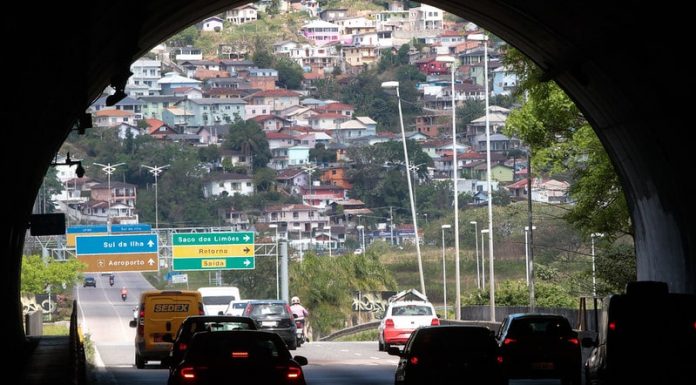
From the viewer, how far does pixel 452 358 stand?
21.5 metres

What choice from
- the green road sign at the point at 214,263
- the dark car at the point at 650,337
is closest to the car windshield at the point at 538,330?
the dark car at the point at 650,337

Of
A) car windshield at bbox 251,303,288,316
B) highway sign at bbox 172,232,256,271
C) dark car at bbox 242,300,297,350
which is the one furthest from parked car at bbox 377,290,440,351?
highway sign at bbox 172,232,256,271

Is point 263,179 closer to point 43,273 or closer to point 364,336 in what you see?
point 43,273

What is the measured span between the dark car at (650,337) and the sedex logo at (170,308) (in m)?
17.8

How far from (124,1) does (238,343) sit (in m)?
5.76

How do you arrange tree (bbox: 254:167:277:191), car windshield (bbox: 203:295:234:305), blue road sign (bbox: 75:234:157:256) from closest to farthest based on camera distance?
1. car windshield (bbox: 203:295:234:305)
2. blue road sign (bbox: 75:234:157:256)
3. tree (bbox: 254:167:277:191)

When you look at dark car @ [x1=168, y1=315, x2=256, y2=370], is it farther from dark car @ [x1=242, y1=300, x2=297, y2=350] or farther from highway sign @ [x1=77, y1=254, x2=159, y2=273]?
highway sign @ [x1=77, y1=254, x2=159, y2=273]

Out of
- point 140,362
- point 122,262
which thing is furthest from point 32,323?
point 122,262

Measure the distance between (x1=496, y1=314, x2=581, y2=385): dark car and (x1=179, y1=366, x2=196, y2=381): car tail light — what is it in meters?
10.7

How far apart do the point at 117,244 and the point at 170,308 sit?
47.3m

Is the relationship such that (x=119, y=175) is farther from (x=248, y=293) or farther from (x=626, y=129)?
(x=626, y=129)

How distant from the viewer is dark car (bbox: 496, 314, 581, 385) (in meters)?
28.0

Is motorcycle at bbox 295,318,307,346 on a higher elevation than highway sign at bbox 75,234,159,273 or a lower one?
lower

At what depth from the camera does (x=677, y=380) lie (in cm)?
2011
